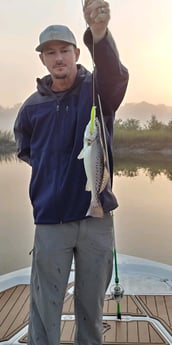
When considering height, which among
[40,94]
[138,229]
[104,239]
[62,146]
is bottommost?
[138,229]

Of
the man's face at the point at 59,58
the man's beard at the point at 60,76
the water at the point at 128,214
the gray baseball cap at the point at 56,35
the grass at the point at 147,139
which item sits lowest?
the water at the point at 128,214

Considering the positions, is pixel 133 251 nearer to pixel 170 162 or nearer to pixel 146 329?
pixel 170 162

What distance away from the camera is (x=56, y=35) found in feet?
6.21

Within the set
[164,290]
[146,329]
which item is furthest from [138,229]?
[146,329]

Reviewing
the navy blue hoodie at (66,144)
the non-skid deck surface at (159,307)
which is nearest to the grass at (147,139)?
the non-skid deck surface at (159,307)

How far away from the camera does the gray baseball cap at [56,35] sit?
1894 millimetres

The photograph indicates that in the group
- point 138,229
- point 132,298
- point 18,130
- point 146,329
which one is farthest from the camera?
point 138,229

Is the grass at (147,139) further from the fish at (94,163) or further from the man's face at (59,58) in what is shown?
the fish at (94,163)

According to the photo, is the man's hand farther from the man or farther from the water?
the water

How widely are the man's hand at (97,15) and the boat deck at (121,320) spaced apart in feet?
5.53

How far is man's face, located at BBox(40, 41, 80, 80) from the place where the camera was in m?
1.91

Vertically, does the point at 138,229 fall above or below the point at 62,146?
below

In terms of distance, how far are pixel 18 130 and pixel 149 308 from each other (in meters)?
1.58

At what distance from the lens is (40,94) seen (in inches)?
80.0
